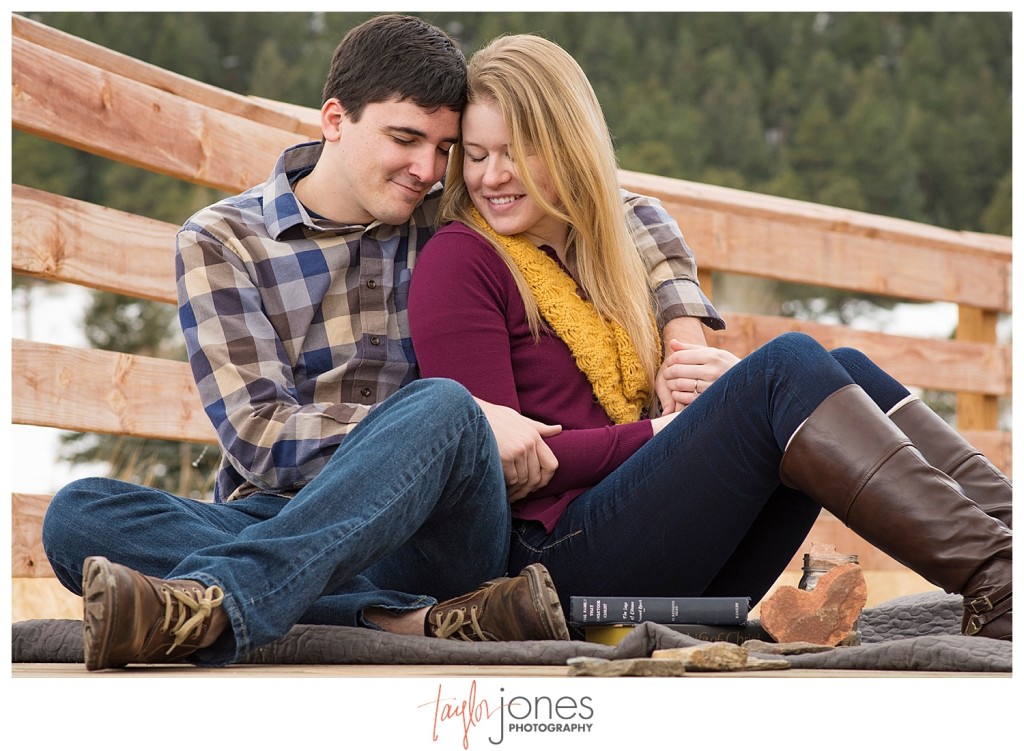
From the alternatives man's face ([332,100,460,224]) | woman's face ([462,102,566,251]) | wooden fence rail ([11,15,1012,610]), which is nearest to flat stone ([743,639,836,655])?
woman's face ([462,102,566,251])

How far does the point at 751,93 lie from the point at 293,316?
36.5 ft

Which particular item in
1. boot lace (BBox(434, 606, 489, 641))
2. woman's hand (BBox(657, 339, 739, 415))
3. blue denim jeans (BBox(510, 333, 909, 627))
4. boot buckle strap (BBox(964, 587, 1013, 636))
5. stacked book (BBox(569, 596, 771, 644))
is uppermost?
woman's hand (BBox(657, 339, 739, 415))

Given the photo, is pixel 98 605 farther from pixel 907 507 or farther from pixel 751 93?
pixel 751 93

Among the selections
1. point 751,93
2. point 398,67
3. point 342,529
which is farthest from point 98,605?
point 751,93

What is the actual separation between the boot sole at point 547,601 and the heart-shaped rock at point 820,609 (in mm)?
345

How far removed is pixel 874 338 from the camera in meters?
4.18

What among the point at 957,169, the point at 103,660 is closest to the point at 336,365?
the point at 103,660

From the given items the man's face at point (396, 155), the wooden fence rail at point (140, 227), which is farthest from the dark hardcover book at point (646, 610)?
the wooden fence rail at point (140, 227)

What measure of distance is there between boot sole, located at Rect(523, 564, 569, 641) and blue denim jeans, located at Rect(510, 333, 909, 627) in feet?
0.68

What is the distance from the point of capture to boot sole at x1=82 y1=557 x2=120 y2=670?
1259mm

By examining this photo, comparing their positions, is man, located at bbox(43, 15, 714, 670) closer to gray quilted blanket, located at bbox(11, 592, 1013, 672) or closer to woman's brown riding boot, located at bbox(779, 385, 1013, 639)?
gray quilted blanket, located at bbox(11, 592, 1013, 672)

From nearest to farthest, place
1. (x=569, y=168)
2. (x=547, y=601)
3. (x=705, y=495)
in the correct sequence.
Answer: (x=547, y=601)
(x=705, y=495)
(x=569, y=168)

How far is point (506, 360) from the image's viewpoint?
1851 millimetres

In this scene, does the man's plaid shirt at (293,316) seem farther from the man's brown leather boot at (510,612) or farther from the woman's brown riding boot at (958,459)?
the woman's brown riding boot at (958,459)
